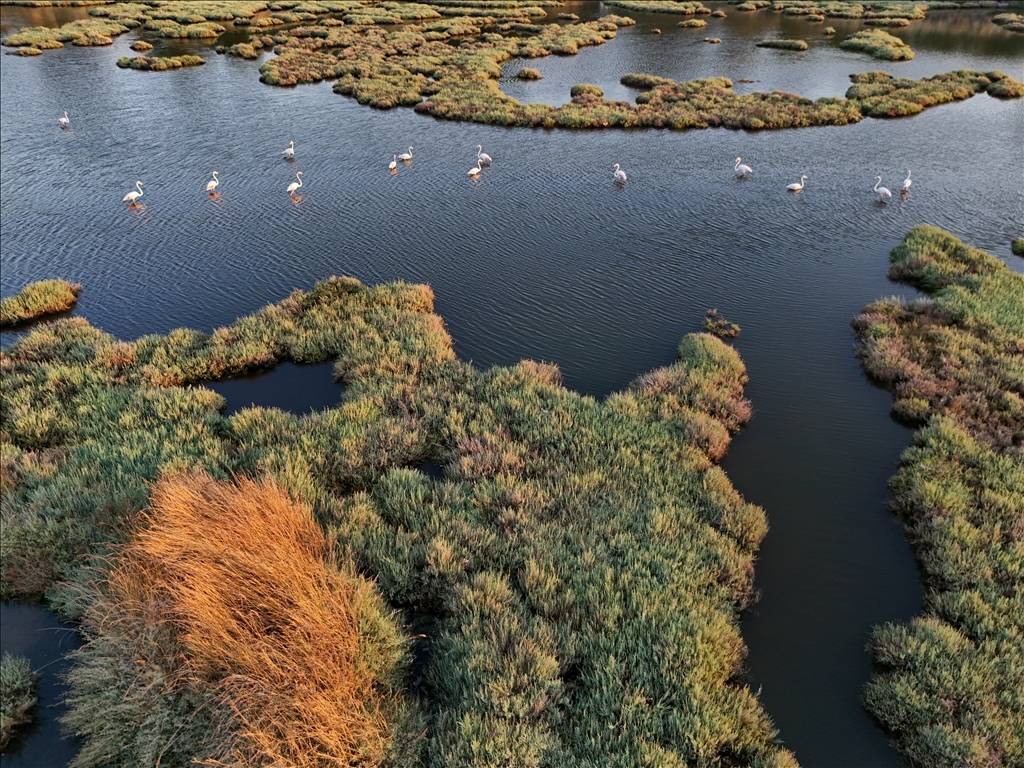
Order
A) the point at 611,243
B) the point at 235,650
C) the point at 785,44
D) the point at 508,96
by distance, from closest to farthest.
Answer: the point at 235,650
the point at 611,243
the point at 508,96
the point at 785,44

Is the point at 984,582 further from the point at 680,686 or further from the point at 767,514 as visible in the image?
the point at 680,686

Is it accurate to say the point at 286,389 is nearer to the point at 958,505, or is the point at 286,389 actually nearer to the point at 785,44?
the point at 958,505

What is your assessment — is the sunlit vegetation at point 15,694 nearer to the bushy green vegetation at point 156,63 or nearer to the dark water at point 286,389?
the dark water at point 286,389

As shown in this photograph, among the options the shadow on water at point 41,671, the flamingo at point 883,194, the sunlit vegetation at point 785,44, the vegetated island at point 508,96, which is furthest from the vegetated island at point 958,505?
the sunlit vegetation at point 785,44

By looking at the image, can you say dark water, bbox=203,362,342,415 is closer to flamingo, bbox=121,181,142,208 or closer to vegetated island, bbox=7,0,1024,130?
flamingo, bbox=121,181,142,208

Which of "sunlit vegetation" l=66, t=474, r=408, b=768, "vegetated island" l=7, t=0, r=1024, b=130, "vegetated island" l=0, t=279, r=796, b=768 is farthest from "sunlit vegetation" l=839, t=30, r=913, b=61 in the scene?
"sunlit vegetation" l=66, t=474, r=408, b=768

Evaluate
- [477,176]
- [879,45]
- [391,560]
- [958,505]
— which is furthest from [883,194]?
[879,45]

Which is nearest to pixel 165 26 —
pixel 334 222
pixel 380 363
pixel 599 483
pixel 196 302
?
pixel 334 222
